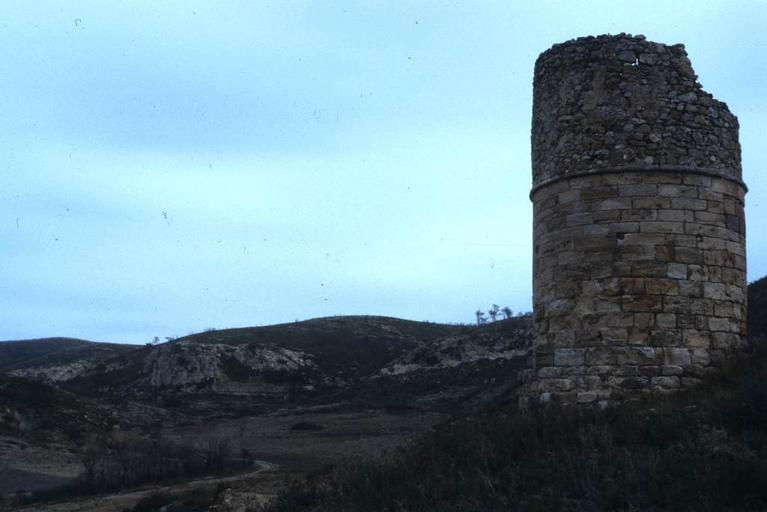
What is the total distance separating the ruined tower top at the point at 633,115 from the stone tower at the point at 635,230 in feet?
0.05

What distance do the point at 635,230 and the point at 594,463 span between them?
331 centimetres

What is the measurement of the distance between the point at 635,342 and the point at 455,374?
3004cm

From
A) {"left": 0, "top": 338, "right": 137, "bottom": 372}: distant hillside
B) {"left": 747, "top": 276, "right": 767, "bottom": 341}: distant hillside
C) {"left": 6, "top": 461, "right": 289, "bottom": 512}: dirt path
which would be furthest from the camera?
{"left": 0, "top": 338, "right": 137, "bottom": 372}: distant hillside

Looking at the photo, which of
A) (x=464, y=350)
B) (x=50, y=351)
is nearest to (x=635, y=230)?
(x=464, y=350)

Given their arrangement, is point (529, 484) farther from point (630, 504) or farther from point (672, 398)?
point (672, 398)

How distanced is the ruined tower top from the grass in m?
2.64

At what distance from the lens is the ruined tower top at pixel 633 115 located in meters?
9.44

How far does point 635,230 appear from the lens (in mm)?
9250

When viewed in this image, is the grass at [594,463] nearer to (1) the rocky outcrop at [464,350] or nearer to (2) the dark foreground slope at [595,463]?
(2) the dark foreground slope at [595,463]

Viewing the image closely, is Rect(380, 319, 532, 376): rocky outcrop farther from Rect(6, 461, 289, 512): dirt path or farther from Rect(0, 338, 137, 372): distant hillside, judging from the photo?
Rect(0, 338, 137, 372): distant hillside

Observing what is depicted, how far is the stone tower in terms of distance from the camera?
9.07 m

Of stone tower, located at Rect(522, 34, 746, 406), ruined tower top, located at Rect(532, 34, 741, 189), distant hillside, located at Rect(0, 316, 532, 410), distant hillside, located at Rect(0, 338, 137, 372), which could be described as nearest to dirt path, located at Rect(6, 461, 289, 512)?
stone tower, located at Rect(522, 34, 746, 406)

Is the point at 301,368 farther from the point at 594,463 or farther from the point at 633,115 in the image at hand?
the point at 594,463

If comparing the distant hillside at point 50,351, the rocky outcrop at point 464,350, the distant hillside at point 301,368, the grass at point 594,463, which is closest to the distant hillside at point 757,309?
the grass at point 594,463
